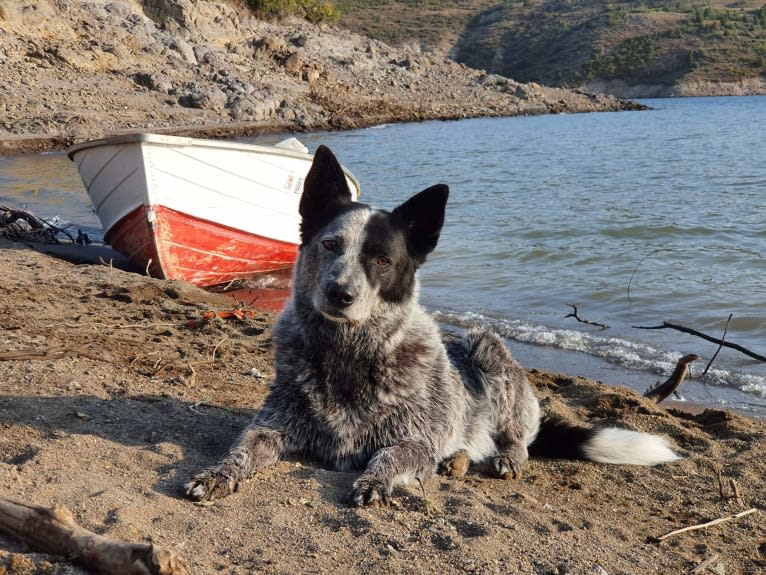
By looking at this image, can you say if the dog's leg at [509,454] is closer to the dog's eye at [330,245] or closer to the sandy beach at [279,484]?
the sandy beach at [279,484]

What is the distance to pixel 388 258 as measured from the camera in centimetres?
429

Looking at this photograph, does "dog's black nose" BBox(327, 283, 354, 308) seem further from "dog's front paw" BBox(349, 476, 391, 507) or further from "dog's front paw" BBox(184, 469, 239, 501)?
"dog's front paw" BBox(184, 469, 239, 501)

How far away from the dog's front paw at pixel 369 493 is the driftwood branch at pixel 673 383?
3.55m

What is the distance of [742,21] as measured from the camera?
99562 mm

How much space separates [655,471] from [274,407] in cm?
239

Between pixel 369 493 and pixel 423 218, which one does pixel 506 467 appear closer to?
pixel 369 493

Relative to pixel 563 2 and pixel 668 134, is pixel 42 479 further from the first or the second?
pixel 563 2

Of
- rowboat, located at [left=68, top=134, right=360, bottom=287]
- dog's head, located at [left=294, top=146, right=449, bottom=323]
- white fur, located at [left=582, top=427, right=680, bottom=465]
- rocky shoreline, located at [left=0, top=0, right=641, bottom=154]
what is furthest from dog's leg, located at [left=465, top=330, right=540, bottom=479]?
rocky shoreline, located at [left=0, top=0, right=641, bottom=154]

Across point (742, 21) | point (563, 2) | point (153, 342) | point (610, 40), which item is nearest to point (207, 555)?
point (153, 342)

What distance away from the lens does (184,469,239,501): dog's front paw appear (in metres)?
3.58

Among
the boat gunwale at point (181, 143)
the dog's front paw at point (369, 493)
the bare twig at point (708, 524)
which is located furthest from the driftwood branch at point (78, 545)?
the boat gunwale at point (181, 143)

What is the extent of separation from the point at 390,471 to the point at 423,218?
1.43 metres

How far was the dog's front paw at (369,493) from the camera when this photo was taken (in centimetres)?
370

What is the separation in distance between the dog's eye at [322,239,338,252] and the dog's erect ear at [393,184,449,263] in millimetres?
446
